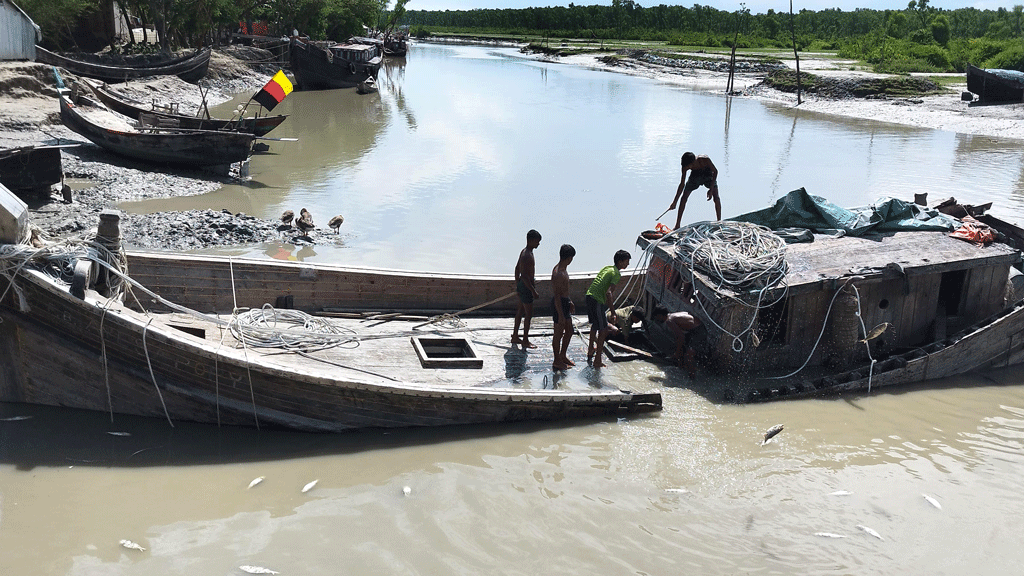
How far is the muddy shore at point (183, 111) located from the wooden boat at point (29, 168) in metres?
0.39

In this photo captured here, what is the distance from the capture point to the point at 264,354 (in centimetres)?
680

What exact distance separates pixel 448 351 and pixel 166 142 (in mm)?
11968

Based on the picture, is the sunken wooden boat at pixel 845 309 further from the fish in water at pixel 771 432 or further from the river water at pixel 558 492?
the fish in water at pixel 771 432

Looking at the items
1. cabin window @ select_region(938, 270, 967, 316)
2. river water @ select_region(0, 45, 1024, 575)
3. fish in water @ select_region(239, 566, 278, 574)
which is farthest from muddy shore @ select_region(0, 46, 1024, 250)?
cabin window @ select_region(938, 270, 967, 316)

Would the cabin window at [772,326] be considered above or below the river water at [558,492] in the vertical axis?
above

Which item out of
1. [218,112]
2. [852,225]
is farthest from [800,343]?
[218,112]

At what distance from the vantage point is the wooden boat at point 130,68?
81.8 feet

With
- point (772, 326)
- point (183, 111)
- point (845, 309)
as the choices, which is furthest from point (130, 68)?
point (845, 309)

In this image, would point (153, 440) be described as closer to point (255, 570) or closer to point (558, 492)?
point (255, 570)

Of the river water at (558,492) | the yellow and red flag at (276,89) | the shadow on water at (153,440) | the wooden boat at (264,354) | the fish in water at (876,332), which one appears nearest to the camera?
the river water at (558,492)

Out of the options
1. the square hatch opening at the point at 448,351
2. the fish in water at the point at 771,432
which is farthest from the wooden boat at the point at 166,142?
the fish in water at the point at 771,432

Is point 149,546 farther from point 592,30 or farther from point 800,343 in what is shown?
point 592,30

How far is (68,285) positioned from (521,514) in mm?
4085

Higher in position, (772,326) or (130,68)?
(130,68)
